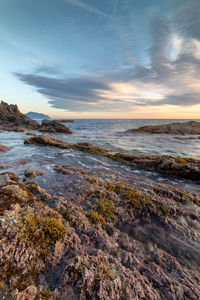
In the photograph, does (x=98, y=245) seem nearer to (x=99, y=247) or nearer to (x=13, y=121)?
(x=99, y=247)

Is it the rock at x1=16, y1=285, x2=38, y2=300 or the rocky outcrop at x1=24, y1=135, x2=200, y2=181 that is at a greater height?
the rock at x1=16, y1=285, x2=38, y2=300

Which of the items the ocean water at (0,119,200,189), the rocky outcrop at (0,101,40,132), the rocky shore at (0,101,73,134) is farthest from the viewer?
the rocky outcrop at (0,101,40,132)

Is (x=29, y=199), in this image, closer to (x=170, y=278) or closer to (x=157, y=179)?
(x=170, y=278)

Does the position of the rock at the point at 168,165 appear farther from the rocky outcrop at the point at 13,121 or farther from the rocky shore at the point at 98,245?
the rocky outcrop at the point at 13,121

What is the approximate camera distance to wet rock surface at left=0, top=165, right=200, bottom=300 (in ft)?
9.38

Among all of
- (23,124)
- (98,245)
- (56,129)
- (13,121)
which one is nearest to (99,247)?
(98,245)

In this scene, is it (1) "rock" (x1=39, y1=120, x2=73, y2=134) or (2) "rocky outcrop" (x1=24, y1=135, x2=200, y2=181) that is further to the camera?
(1) "rock" (x1=39, y1=120, x2=73, y2=134)

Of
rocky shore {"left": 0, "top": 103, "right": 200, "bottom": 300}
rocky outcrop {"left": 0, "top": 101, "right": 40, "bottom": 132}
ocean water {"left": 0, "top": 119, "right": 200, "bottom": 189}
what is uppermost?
rocky outcrop {"left": 0, "top": 101, "right": 40, "bottom": 132}

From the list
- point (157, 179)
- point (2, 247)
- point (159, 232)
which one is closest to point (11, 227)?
point (2, 247)

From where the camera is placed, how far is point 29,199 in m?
5.37

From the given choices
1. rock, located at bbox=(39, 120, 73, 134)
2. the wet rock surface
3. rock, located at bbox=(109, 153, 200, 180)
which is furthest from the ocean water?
rock, located at bbox=(39, 120, 73, 134)

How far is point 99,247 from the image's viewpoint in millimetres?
4191

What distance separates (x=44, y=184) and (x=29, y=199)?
3367mm

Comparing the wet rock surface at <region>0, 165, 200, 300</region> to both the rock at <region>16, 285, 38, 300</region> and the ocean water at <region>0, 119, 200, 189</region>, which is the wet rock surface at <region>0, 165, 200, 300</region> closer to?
the rock at <region>16, 285, 38, 300</region>
